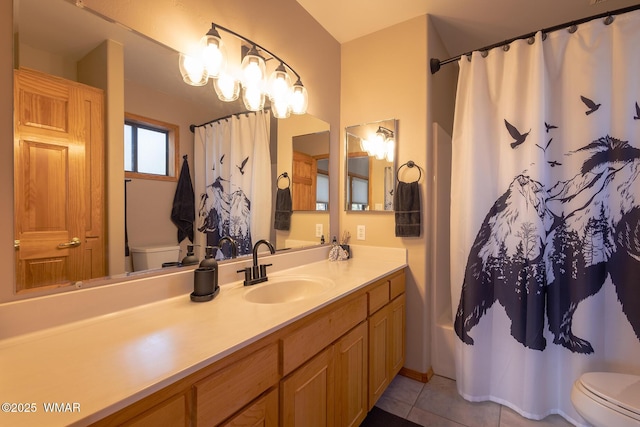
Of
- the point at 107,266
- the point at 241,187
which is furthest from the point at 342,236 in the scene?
the point at 107,266

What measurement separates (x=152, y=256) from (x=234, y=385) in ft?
2.14

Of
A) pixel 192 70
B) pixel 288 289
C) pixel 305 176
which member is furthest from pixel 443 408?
pixel 192 70

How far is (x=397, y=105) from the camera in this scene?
205cm

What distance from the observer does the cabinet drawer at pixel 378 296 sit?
154cm

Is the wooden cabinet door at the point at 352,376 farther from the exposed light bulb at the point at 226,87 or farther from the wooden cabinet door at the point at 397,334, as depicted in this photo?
the exposed light bulb at the point at 226,87

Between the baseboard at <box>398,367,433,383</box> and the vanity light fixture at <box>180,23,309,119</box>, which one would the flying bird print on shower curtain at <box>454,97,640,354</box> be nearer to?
the baseboard at <box>398,367,433,383</box>

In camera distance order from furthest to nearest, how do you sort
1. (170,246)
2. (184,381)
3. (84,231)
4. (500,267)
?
(500,267), (170,246), (84,231), (184,381)

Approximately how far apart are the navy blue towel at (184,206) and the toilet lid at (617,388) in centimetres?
190

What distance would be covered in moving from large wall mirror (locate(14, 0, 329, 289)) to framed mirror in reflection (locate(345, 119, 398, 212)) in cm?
107

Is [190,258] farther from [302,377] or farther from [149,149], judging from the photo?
[302,377]

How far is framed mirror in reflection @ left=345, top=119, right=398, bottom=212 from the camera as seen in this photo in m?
2.07

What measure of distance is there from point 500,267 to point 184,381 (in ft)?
5.69

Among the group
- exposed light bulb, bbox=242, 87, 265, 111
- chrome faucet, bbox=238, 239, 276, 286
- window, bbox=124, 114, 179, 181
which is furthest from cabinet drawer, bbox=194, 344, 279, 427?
exposed light bulb, bbox=242, 87, 265, 111

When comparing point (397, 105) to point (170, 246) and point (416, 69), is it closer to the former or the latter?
point (416, 69)
